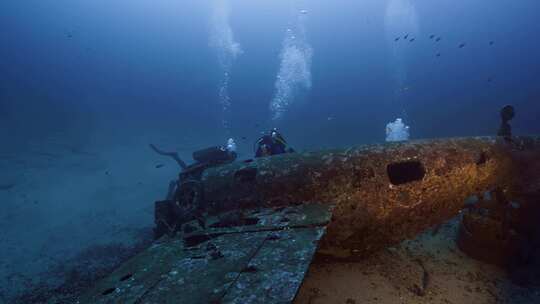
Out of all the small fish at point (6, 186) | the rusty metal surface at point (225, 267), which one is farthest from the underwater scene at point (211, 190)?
the small fish at point (6, 186)

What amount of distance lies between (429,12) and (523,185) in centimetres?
10940

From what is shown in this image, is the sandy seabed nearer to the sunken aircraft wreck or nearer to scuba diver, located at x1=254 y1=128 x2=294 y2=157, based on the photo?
the sunken aircraft wreck

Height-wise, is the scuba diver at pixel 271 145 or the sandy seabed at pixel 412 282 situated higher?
the scuba diver at pixel 271 145

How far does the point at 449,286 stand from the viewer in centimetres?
458

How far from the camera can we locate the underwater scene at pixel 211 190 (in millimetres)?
3568

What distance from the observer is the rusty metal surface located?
91.4 inches

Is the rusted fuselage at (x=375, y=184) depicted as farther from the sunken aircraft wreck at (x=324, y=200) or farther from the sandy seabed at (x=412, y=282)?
the sandy seabed at (x=412, y=282)

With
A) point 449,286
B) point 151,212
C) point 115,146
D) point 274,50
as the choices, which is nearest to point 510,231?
point 449,286

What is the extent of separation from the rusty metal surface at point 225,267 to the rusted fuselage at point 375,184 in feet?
2.30

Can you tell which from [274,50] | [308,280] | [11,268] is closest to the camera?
[308,280]

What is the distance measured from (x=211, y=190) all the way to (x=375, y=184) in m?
2.69

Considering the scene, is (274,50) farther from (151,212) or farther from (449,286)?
(449,286)

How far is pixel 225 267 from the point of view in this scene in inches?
110

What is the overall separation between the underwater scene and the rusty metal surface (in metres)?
0.02
